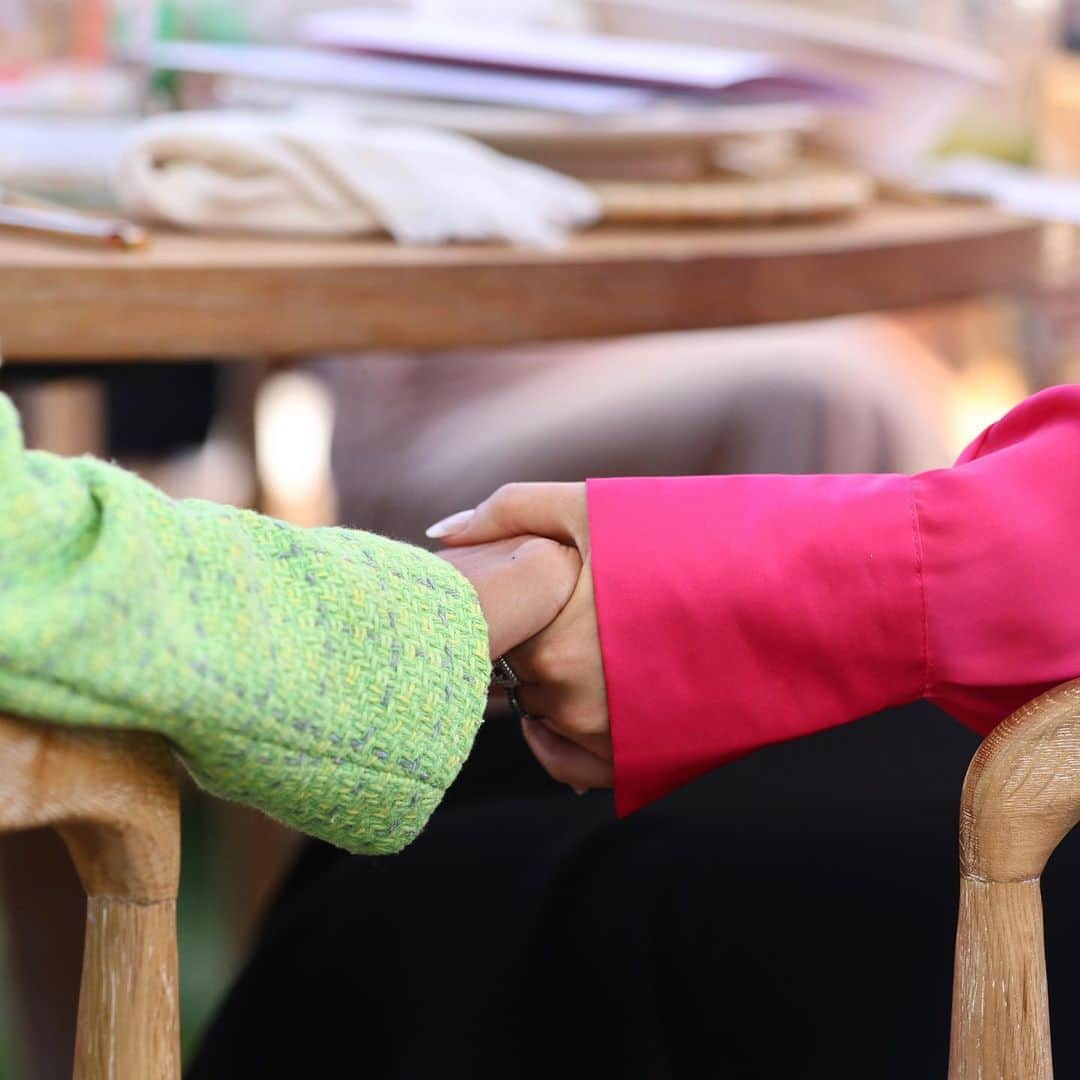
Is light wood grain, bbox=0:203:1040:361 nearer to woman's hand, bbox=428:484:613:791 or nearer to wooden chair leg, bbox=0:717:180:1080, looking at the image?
woman's hand, bbox=428:484:613:791

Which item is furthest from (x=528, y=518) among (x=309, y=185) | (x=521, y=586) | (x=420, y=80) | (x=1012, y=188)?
(x=1012, y=188)

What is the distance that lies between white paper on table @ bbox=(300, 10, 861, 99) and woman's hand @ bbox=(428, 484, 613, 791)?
0.41m

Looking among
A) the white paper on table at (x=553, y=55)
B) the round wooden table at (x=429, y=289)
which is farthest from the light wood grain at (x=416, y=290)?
the white paper on table at (x=553, y=55)

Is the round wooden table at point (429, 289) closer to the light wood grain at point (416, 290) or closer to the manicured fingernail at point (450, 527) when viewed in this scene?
the light wood grain at point (416, 290)

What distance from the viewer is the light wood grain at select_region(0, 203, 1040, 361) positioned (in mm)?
622

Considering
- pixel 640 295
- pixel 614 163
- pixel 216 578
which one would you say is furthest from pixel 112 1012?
pixel 614 163

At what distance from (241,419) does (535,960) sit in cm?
134

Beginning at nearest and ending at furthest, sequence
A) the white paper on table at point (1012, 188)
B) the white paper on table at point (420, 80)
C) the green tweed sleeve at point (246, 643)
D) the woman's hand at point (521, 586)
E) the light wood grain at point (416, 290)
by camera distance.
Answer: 1. the green tweed sleeve at point (246, 643)
2. the woman's hand at point (521, 586)
3. the light wood grain at point (416, 290)
4. the white paper on table at point (420, 80)
5. the white paper on table at point (1012, 188)

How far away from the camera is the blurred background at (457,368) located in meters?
0.86

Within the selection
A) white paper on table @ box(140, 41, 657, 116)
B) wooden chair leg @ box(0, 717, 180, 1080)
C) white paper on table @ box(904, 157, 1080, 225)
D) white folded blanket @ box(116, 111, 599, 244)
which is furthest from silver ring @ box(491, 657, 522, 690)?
white paper on table @ box(904, 157, 1080, 225)

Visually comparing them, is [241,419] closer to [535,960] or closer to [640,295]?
[640,295]

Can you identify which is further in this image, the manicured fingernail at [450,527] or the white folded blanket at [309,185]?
the white folded blanket at [309,185]

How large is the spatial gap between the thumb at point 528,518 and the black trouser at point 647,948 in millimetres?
139

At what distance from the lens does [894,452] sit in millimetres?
1412
